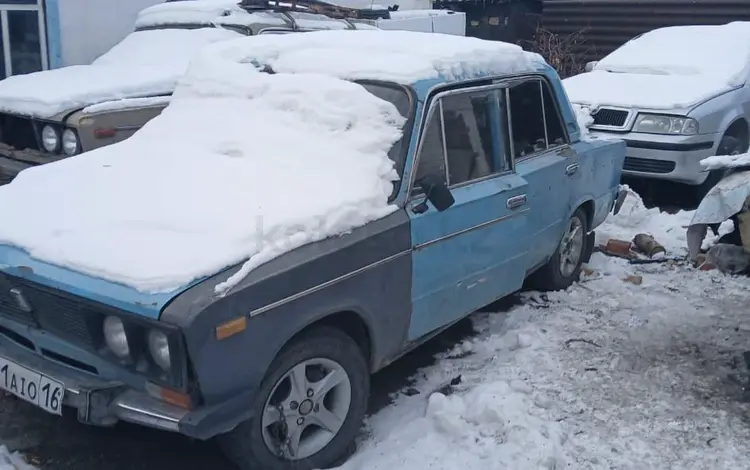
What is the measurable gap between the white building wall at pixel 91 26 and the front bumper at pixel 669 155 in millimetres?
6801

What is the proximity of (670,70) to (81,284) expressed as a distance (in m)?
7.42

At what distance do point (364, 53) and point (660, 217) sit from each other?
→ 4.20 meters

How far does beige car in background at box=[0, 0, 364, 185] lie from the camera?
6352 mm

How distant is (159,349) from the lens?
3000 millimetres

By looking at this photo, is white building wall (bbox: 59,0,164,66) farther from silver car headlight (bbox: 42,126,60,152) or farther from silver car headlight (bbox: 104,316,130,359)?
silver car headlight (bbox: 104,316,130,359)

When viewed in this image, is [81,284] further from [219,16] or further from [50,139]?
[219,16]

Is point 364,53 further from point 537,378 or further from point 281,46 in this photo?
point 537,378

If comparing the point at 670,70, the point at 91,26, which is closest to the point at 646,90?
the point at 670,70

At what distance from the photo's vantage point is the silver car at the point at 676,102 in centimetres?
770

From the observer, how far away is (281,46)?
183 inches

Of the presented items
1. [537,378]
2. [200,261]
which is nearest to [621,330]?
[537,378]

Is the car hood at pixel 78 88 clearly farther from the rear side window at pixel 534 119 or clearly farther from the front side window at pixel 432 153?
the front side window at pixel 432 153

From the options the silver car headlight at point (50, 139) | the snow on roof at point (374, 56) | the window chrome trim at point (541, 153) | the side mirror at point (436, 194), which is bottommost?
the silver car headlight at point (50, 139)

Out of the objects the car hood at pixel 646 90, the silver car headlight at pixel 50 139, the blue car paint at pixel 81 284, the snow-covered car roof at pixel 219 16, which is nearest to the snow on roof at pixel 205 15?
the snow-covered car roof at pixel 219 16
